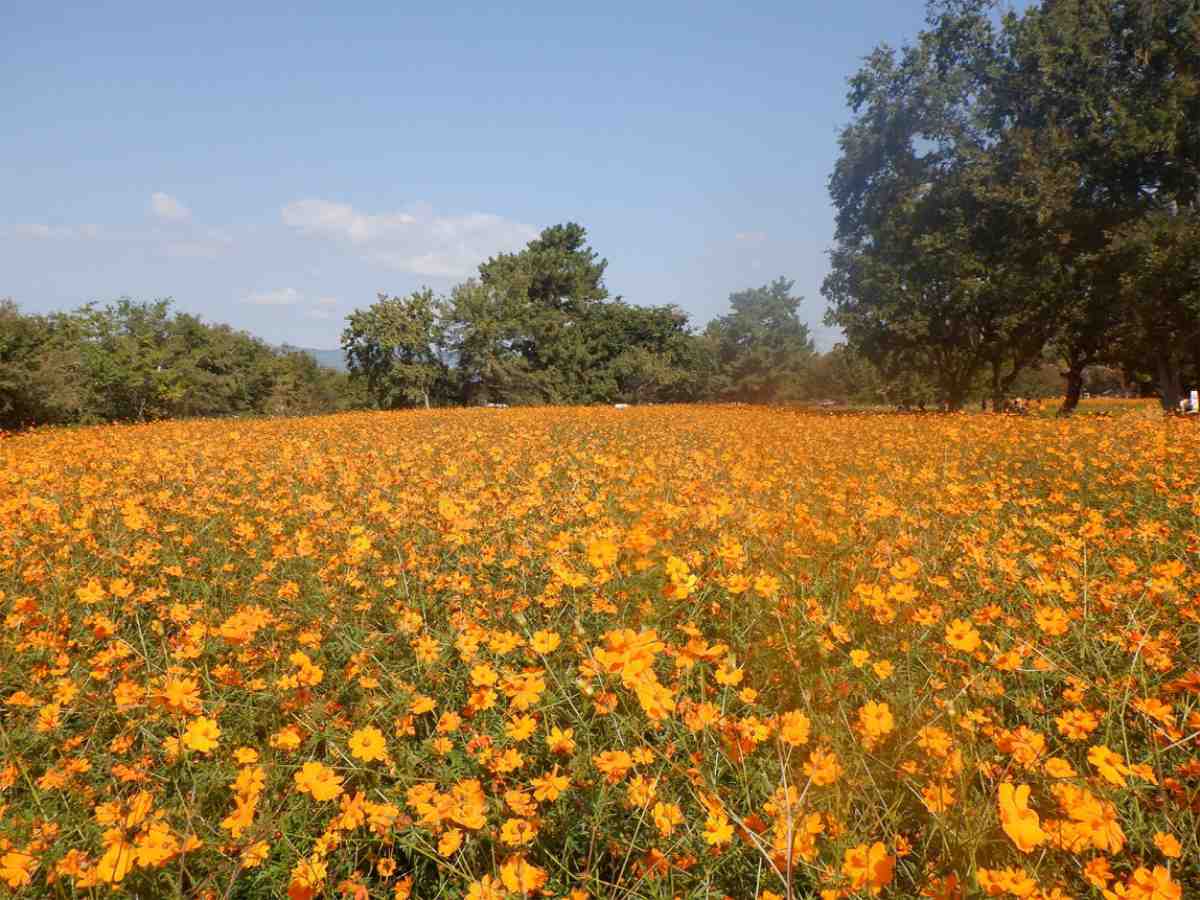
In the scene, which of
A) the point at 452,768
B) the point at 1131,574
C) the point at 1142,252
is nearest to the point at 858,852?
the point at 452,768

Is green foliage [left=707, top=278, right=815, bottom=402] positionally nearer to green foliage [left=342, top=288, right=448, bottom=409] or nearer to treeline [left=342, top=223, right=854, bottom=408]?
treeline [left=342, top=223, right=854, bottom=408]

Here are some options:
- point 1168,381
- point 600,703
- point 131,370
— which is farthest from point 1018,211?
point 131,370

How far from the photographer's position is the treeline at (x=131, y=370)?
17.8 meters

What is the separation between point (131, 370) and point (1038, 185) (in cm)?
3383

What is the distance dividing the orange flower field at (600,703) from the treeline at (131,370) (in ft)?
60.0

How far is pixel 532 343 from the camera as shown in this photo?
119ft

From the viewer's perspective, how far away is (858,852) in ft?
4.13

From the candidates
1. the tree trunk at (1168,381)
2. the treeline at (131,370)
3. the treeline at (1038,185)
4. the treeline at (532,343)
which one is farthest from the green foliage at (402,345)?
the tree trunk at (1168,381)

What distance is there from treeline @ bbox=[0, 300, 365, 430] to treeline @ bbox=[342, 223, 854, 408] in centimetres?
870

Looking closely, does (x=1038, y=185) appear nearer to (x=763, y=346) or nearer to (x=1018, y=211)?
(x=1018, y=211)

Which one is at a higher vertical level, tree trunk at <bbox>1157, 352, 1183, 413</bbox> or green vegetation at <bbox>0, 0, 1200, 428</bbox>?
green vegetation at <bbox>0, 0, 1200, 428</bbox>

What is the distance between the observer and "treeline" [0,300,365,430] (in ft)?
58.3

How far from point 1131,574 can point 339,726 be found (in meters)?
3.31

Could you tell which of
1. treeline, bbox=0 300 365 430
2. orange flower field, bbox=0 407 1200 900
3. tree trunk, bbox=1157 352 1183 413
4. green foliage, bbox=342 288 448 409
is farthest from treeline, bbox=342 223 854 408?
orange flower field, bbox=0 407 1200 900
